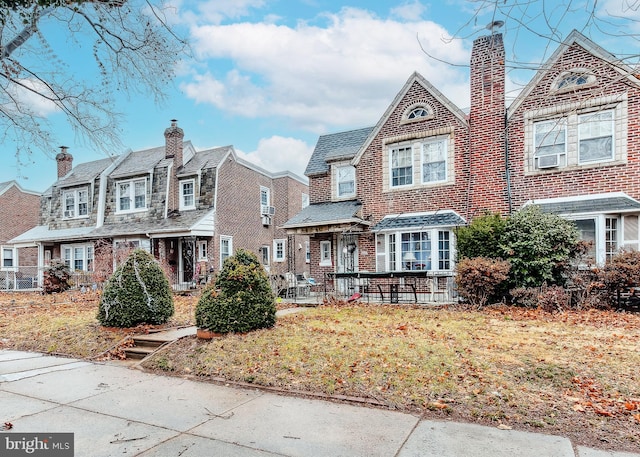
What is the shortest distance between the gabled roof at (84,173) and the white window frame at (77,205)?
1.73 ft

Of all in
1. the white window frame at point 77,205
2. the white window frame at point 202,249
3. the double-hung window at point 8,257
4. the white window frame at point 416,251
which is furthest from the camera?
the double-hung window at point 8,257

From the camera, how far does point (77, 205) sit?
26953 millimetres

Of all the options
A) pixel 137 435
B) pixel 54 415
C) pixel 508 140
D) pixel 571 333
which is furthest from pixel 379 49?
pixel 508 140

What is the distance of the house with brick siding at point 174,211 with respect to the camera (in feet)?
73.8

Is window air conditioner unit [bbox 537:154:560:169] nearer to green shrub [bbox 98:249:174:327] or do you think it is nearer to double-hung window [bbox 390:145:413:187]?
double-hung window [bbox 390:145:413:187]

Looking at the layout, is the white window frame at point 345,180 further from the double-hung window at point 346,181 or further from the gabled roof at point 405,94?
the gabled roof at point 405,94

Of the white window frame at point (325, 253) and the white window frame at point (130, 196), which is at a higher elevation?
the white window frame at point (130, 196)

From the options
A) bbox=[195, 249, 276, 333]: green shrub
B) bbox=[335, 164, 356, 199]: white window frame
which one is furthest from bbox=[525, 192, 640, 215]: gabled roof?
bbox=[195, 249, 276, 333]: green shrub

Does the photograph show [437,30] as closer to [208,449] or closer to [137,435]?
[208,449]

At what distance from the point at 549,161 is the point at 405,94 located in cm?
613

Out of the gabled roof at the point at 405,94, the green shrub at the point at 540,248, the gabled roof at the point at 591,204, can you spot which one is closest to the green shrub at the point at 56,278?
the gabled roof at the point at 405,94

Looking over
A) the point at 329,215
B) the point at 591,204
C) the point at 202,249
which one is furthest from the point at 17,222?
the point at 591,204

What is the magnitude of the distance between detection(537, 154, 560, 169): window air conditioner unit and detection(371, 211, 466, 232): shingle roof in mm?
3289

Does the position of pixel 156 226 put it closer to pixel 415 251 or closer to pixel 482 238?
pixel 415 251
